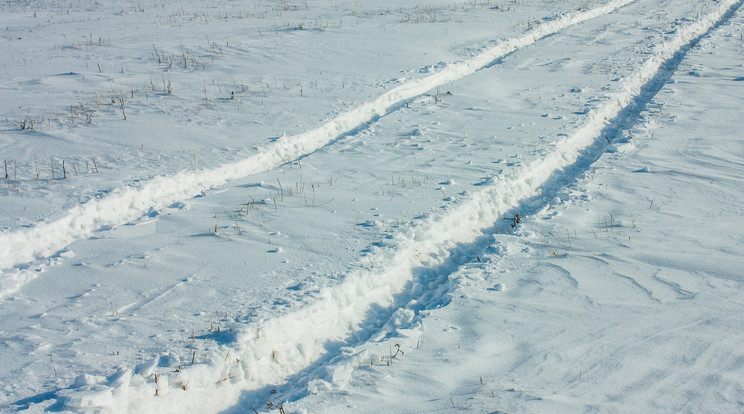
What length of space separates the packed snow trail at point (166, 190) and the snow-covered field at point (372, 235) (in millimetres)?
28

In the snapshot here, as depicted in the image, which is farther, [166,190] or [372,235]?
[166,190]

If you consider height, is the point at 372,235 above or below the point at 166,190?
below

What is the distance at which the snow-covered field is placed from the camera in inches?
149

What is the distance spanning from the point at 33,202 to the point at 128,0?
1908 centimetres

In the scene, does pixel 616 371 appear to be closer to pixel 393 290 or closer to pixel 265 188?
pixel 393 290

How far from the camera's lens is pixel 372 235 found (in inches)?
225

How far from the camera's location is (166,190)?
6707mm

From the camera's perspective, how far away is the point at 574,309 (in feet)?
14.9

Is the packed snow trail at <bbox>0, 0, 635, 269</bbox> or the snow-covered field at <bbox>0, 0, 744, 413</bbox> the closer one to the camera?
the snow-covered field at <bbox>0, 0, 744, 413</bbox>

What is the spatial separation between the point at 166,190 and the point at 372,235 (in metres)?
2.62

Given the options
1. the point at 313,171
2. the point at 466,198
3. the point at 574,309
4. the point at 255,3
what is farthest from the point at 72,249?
the point at 255,3

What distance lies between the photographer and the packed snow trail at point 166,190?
18.2 ft

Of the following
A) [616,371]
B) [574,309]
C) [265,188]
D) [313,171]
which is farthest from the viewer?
[313,171]

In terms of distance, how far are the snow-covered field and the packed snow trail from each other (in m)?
0.03
